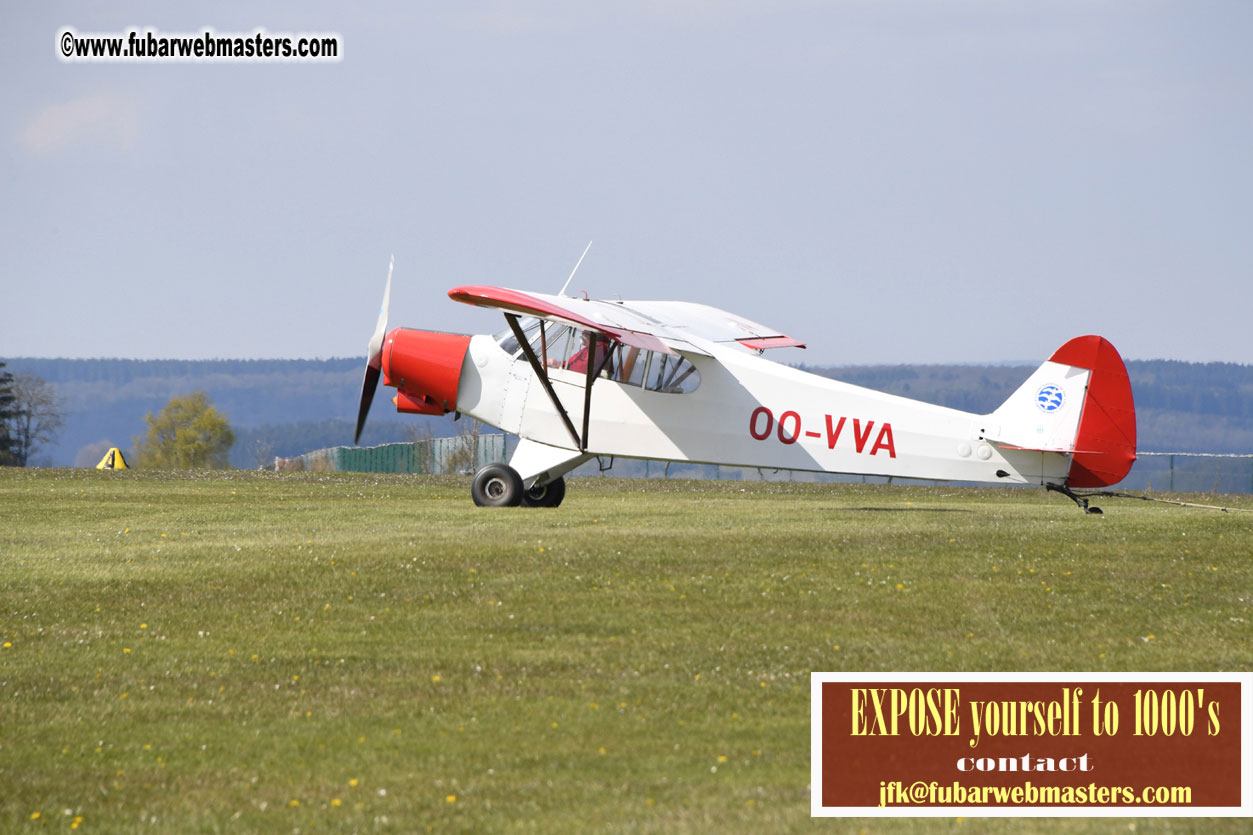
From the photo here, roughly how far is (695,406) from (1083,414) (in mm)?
5776

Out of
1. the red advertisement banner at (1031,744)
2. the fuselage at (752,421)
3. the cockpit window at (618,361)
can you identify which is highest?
the cockpit window at (618,361)

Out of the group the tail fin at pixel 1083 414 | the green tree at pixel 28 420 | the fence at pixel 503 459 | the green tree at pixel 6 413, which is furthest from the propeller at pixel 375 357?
the green tree at pixel 28 420

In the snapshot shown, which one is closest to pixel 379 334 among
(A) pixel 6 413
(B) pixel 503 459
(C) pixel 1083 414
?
(C) pixel 1083 414

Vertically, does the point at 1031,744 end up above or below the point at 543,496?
below

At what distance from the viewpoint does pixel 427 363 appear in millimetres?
23328

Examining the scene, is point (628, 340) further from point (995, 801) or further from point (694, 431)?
point (995, 801)

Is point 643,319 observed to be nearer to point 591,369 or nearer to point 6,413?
point 591,369

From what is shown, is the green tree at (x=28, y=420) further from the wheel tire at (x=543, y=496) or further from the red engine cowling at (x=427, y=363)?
the wheel tire at (x=543, y=496)

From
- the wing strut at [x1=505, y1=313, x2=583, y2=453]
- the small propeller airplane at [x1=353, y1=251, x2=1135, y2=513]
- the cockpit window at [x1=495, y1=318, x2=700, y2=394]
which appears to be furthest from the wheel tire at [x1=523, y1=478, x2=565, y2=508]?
the cockpit window at [x1=495, y1=318, x2=700, y2=394]

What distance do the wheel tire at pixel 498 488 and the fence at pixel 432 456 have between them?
144 ft

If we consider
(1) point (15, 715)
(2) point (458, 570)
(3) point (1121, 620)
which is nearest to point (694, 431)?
(2) point (458, 570)

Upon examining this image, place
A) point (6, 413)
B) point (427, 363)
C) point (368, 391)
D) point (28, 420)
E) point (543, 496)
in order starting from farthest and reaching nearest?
1. point (28, 420)
2. point (6, 413)
3. point (368, 391)
4. point (543, 496)
5. point (427, 363)

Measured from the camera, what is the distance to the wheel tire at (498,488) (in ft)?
75.6

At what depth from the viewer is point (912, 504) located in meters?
27.2
